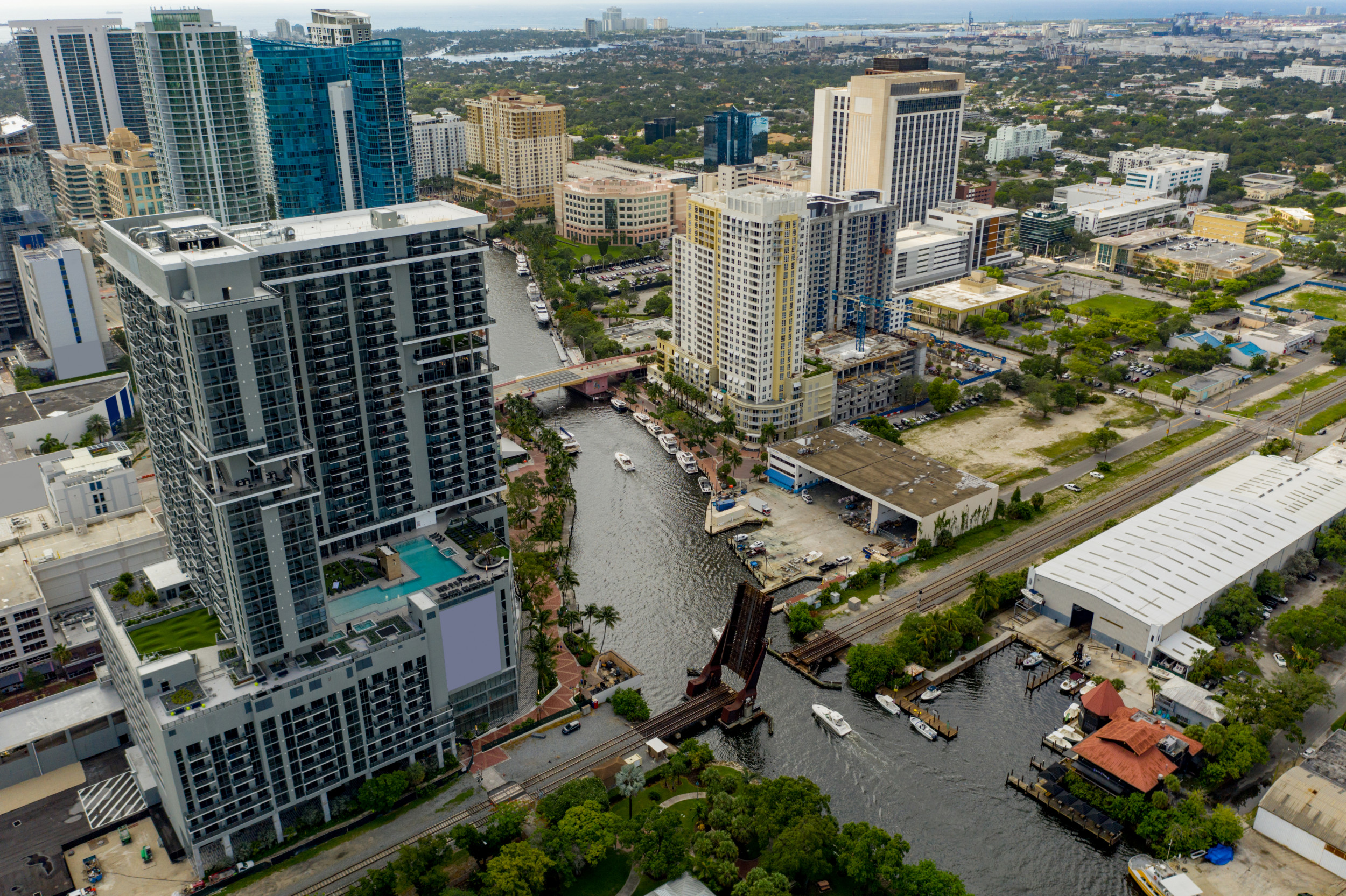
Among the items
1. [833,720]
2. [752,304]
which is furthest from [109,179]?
[833,720]

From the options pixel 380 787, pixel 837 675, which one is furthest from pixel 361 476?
pixel 837 675

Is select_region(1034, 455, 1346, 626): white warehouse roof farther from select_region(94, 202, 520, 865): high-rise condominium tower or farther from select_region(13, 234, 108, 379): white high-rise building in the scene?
select_region(13, 234, 108, 379): white high-rise building

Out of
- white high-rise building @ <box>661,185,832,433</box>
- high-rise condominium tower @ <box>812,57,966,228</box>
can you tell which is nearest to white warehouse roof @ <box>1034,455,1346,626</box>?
white high-rise building @ <box>661,185,832,433</box>

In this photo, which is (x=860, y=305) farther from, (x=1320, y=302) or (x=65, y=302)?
(x=65, y=302)

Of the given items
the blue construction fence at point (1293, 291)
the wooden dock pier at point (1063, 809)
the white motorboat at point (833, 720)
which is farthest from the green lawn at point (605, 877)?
the blue construction fence at point (1293, 291)

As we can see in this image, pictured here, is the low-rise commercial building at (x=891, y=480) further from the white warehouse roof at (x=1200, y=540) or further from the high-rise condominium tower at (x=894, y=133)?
the high-rise condominium tower at (x=894, y=133)
